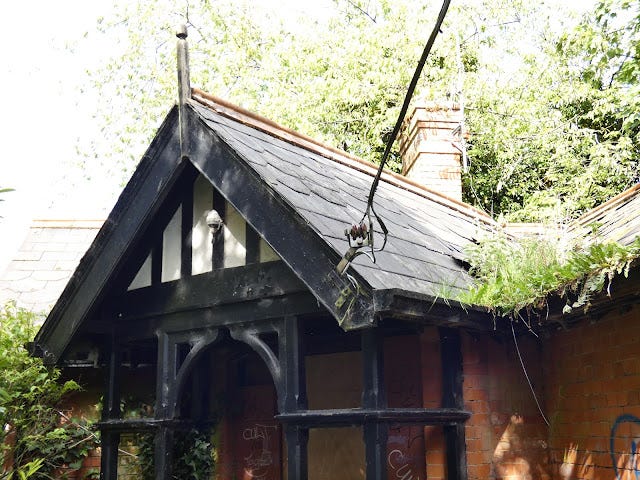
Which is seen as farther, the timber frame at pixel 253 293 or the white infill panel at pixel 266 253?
the white infill panel at pixel 266 253

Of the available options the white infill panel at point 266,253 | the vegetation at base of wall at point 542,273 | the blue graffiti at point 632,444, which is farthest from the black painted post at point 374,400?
the blue graffiti at point 632,444

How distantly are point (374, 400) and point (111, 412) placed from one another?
274 centimetres

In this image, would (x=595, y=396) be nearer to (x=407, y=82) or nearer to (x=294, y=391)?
(x=294, y=391)

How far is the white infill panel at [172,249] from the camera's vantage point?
235 inches

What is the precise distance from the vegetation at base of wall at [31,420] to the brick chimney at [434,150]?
203 inches

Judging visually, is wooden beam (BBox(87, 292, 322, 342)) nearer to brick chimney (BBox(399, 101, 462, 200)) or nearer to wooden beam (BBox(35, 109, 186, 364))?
wooden beam (BBox(35, 109, 186, 364))

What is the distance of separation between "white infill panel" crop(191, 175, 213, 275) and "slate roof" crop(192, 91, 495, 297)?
539 millimetres

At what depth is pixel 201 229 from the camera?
588 centimetres

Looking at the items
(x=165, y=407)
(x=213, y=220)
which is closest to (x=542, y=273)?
(x=213, y=220)

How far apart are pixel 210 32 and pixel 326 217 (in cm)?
1734

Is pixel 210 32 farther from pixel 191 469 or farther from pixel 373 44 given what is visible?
pixel 191 469

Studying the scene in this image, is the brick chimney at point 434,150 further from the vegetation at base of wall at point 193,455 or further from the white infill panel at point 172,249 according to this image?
the vegetation at base of wall at point 193,455

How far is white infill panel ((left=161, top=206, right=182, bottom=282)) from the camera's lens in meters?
5.96

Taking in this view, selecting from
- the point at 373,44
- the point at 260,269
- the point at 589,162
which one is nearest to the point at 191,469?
the point at 260,269
